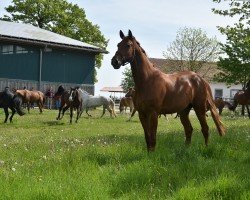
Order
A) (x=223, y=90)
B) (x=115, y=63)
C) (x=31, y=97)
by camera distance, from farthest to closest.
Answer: (x=223, y=90), (x=31, y=97), (x=115, y=63)

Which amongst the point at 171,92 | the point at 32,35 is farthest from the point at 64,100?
the point at 32,35

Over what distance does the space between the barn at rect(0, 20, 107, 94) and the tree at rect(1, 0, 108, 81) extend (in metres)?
14.4

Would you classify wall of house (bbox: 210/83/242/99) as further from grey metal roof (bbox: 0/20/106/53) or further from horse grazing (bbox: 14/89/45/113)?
horse grazing (bbox: 14/89/45/113)

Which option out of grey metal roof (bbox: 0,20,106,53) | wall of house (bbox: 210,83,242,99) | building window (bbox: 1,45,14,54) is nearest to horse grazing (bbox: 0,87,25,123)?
grey metal roof (bbox: 0,20,106,53)

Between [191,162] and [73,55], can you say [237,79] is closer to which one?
[73,55]

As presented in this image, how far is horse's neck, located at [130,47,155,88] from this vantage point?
28.3 ft

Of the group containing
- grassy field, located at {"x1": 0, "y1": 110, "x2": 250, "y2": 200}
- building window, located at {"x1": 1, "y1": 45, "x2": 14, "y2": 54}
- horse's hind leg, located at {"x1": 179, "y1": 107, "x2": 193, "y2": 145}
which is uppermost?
building window, located at {"x1": 1, "y1": 45, "x2": 14, "y2": 54}

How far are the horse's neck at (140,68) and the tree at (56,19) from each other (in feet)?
165

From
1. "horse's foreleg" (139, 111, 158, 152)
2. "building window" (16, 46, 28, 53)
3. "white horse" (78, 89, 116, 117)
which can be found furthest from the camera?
"building window" (16, 46, 28, 53)

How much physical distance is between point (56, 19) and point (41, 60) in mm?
19103

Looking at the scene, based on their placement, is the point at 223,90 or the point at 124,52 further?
the point at 223,90

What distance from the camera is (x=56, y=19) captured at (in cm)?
5850

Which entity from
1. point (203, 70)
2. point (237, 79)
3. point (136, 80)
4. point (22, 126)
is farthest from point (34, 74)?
point (203, 70)

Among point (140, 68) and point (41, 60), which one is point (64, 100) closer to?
point (140, 68)
